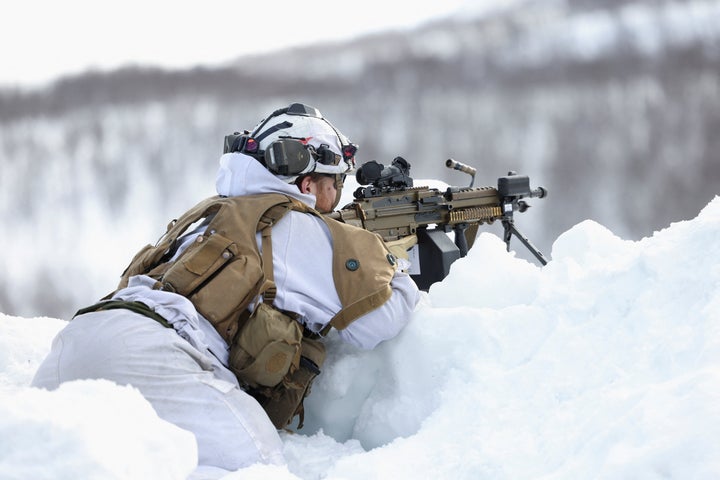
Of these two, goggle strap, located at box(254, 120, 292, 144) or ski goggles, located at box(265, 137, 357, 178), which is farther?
goggle strap, located at box(254, 120, 292, 144)

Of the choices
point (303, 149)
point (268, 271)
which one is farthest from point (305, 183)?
point (268, 271)

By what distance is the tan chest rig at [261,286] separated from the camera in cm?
264

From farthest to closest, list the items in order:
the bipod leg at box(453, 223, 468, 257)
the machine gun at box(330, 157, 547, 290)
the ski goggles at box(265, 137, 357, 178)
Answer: the bipod leg at box(453, 223, 468, 257)
the machine gun at box(330, 157, 547, 290)
the ski goggles at box(265, 137, 357, 178)

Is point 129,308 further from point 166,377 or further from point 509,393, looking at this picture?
point 509,393

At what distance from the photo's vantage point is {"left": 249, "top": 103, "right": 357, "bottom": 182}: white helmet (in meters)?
2.96

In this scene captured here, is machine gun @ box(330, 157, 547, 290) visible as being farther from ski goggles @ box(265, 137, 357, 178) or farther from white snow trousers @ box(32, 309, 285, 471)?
white snow trousers @ box(32, 309, 285, 471)

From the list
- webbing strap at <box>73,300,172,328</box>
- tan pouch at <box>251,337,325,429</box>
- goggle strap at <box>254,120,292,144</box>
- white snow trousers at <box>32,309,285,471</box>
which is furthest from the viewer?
goggle strap at <box>254,120,292,144</box>

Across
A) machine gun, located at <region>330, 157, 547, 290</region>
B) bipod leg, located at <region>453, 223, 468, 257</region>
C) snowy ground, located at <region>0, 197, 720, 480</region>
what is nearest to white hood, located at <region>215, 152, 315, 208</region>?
snowy ground, located at <region>0, 197, 720, 480</region>

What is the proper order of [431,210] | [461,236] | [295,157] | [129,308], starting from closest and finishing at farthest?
[129,308], [295,157], [431,210], [461,236]

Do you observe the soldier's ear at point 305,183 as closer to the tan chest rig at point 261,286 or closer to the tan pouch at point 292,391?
the tan chest rig at point 261,286

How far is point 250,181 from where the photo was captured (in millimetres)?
2984

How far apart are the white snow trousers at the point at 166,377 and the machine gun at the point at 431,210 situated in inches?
103

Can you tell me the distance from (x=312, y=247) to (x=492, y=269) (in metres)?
0.75

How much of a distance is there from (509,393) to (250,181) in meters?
1.25
